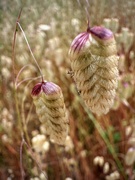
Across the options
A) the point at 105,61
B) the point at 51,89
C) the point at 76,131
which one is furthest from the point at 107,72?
the point at 76,131

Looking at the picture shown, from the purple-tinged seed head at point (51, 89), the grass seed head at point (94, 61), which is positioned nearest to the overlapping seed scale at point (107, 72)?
the grass seed head at point (94, 61)

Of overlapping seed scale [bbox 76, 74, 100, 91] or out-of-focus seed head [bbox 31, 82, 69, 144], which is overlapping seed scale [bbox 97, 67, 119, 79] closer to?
overlapping seed scale [bbox 76, 74, 100, 91]

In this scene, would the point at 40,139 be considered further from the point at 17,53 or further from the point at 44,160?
the point at 17,53

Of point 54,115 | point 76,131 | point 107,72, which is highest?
point 107,72

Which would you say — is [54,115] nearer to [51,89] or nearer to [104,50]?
[51,89]

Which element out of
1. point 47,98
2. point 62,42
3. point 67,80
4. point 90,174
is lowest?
point 90,174

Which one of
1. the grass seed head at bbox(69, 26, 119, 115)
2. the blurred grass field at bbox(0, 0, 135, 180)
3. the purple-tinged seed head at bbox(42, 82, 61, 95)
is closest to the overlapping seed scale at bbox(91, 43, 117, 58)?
the grass seed head at bbox(69, 26, 119, 115)

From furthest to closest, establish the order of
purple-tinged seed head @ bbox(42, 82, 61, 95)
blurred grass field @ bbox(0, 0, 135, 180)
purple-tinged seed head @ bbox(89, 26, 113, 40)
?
blurred grass field @ bbox(0, 0, 135, 180), purple-tinged seed head @ bbox(42, 82, 61, 95), purple-tinged seed head @ bbox(89, 26, 113, 40)

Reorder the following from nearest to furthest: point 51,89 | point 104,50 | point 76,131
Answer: point 104,50
point 51,89
point 76,131

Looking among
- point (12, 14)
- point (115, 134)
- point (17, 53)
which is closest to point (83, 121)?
point (115, 134)
